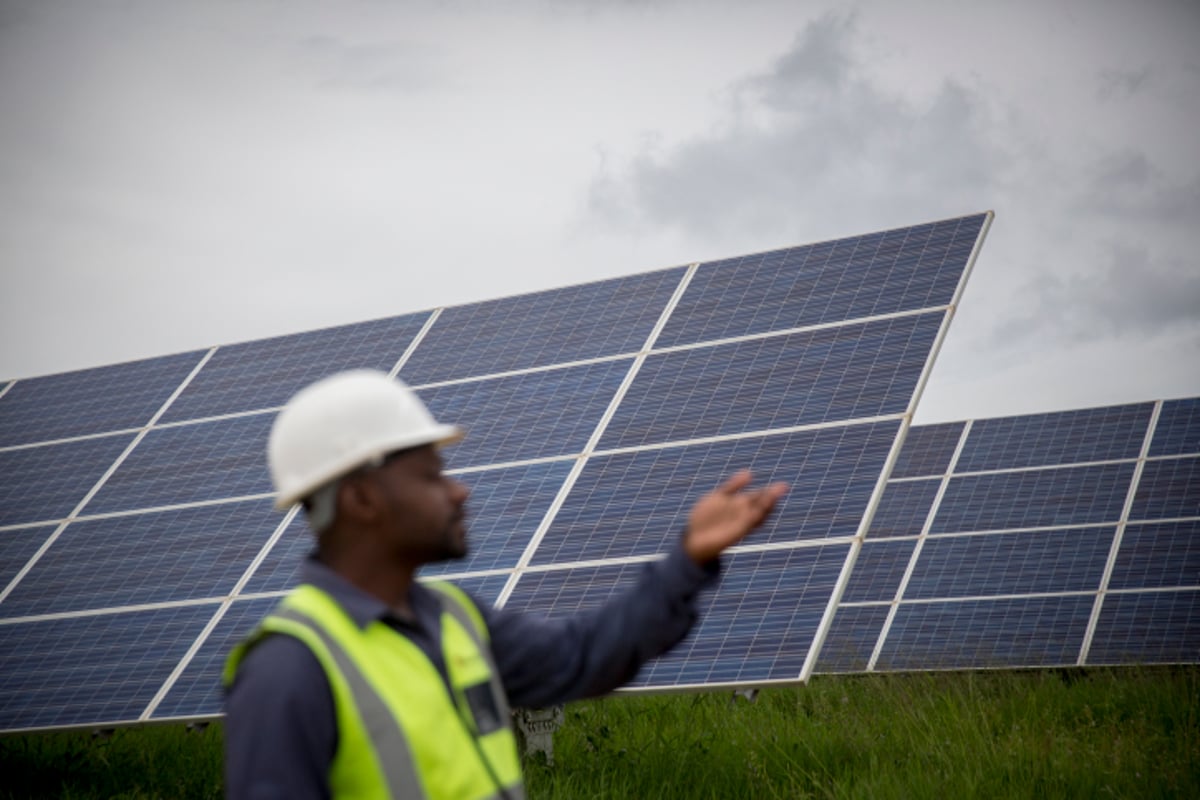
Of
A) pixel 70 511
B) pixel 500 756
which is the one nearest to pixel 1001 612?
pixel 70 511

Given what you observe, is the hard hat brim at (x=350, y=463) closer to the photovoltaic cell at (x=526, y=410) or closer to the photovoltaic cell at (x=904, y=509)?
the photovoltaic cell at (x=526, y=410)

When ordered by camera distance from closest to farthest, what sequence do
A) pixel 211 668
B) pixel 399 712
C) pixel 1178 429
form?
pixel 399 712
pixel 211 668
pixel 1178 429

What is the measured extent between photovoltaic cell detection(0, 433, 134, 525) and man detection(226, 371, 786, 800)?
10.7 meters

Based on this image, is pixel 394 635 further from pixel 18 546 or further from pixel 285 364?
pixel 285 364

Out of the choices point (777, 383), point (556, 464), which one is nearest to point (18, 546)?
point (556, 464)

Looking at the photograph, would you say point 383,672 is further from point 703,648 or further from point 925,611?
point 925,611

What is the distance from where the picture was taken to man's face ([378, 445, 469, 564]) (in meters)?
2.99

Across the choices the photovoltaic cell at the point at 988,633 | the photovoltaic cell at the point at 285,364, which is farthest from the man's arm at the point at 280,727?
the photovoltaic cell at the point at 988,633

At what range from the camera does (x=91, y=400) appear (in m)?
15.0

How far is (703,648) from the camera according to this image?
8.87 meters

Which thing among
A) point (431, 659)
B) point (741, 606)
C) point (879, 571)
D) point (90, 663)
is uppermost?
point (431, 659)

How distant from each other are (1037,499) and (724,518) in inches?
636

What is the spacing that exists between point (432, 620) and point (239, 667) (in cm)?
52

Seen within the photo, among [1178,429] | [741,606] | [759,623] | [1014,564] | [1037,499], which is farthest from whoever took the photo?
[1178,429]
